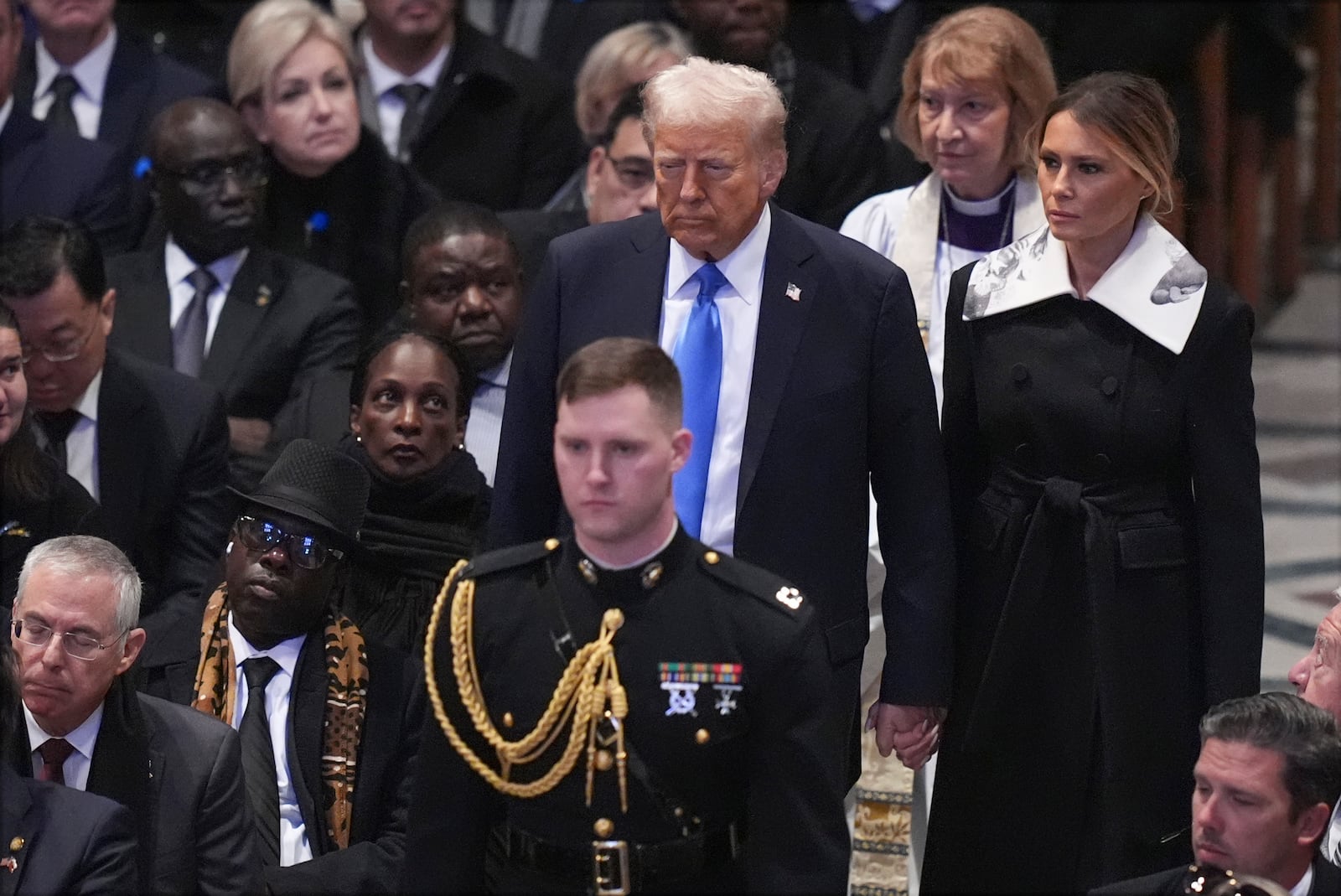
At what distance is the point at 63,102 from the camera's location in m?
6.60

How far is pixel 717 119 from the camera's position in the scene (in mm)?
3777

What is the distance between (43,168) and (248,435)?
3.50 ft

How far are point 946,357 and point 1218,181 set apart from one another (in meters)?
5.05

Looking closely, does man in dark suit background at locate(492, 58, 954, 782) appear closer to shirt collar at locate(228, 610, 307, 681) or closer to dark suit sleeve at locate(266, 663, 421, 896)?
dark suit sleeve at locate(266, 663, 421, 896)

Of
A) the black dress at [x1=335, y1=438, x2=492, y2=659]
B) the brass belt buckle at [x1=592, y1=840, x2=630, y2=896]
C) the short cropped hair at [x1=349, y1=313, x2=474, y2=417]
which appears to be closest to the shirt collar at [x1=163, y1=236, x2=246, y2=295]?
the short cropped hair at [x1=349, y1=313, x2=474, y2=417]

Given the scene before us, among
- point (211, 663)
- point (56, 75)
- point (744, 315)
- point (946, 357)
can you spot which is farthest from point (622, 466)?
point (56, 75)

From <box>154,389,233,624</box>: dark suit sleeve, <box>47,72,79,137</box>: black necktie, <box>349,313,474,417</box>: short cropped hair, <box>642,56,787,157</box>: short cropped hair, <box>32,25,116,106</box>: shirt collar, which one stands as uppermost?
<box>32,25,116,106</box>: shirt collar

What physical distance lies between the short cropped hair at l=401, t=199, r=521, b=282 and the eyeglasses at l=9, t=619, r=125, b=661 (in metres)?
1.88

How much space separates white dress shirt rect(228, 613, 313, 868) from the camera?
438 centimetres

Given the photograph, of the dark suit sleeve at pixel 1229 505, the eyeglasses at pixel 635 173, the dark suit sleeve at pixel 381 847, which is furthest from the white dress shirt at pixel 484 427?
the dark suit sleeve at pixel 1229 505

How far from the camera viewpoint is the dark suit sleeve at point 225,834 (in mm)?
3975

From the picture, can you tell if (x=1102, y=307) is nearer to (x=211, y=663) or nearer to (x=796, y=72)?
(x=211, y=663)

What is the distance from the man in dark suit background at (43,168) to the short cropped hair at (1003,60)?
2.55 m

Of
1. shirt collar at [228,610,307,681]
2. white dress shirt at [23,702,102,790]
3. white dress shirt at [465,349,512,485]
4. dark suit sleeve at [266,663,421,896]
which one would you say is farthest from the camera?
white dress shirt at [465,349,512,485]
